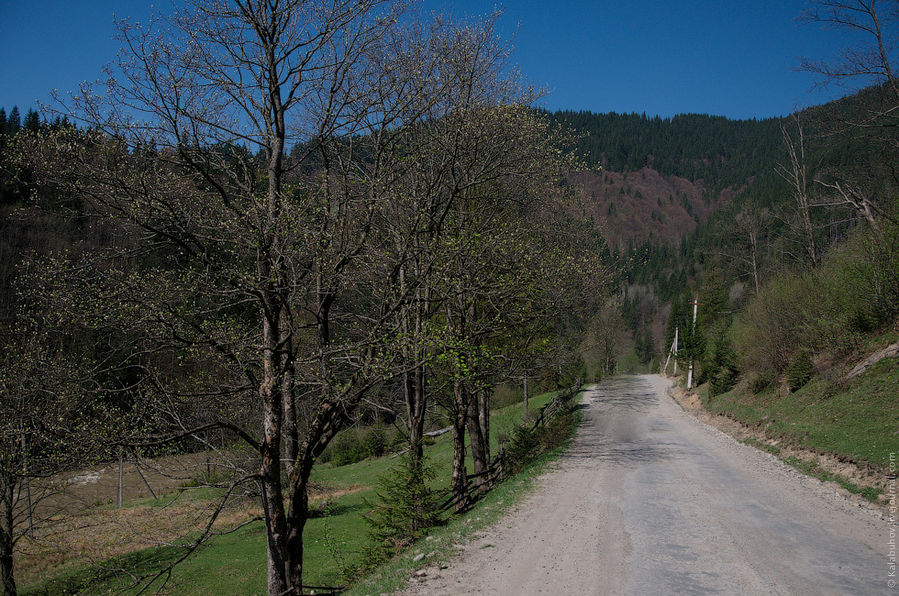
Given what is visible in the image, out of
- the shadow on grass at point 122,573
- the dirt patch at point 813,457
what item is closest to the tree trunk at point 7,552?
the shadow on grass at point 122,573

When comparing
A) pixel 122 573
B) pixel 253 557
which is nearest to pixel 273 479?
pixel 122 573

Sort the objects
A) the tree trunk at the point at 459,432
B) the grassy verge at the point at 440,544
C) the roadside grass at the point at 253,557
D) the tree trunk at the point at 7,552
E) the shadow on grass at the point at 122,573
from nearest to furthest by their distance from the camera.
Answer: the grassy verge at the point at 440,544, the roadside grass at the point at 253,557, the tree trunk at the point at 7,552, the shadow on grass at the point at 122,573, the tree trunk at the point at 459,432

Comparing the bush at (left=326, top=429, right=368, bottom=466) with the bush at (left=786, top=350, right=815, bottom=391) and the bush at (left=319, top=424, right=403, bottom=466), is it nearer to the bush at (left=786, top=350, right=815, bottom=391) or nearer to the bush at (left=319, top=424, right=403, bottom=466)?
the bush at (left=319, top=424, right=403, bottom=466)

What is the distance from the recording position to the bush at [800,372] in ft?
58.6

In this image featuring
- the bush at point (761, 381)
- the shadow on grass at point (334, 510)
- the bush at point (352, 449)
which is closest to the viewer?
the bush at point (761, 381)

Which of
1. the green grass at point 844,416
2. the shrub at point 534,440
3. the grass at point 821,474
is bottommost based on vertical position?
the shrub at point 534,440

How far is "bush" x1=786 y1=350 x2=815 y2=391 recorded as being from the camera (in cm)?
1788

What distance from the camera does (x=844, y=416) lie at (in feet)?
43.6

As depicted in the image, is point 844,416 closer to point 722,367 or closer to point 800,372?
point 800,372

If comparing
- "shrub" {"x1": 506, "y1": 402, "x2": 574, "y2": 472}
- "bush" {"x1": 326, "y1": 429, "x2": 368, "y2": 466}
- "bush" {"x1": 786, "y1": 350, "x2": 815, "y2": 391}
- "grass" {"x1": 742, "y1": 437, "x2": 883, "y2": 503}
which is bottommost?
"bush" {"x1": 326, "y1": 429, "x2": 368, "y2": 466}

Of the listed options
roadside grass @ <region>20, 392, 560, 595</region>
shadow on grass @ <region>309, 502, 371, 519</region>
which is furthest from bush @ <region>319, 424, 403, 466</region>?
shadow on grass @ <region>309, 502, 371, 519</region>

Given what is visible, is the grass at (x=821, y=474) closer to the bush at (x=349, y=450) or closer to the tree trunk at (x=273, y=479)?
the tree trunk at (x=273, y=479)

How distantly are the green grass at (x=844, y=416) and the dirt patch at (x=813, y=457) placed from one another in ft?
0.49

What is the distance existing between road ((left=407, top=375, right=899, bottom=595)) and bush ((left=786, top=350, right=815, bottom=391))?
5.58 meters
